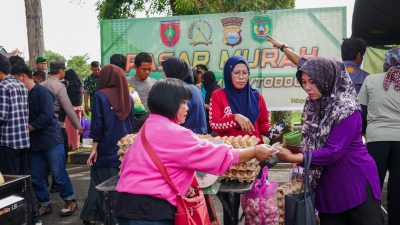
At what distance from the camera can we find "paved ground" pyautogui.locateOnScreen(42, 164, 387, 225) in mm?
5325

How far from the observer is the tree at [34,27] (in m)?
8.70

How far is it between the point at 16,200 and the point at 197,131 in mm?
1642

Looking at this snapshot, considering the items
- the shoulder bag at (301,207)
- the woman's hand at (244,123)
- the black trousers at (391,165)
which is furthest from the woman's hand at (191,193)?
the black trousers at (391,165)

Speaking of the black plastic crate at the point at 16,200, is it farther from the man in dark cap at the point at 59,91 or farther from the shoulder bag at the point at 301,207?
the man in dark cap at the point at 59,91

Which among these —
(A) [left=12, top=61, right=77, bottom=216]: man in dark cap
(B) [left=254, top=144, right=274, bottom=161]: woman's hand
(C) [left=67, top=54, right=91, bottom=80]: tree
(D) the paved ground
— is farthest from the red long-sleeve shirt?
(C) [left=67, top=54, right=91, bottom=80]: tree

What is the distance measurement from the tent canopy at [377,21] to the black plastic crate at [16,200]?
4.53 metres

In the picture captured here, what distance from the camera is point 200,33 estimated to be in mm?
8047

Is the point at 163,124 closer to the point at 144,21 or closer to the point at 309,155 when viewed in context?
the point at 309,155

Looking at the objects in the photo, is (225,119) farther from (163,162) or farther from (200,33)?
(200,33)

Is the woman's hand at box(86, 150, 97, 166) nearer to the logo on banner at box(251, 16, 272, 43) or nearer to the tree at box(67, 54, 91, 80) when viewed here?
the logo on banner at box(251, 16, 272, 43)

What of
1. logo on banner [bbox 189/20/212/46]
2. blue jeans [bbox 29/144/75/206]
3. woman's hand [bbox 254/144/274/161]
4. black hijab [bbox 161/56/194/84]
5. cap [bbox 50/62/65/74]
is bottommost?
blue jeans [bbox 29/144/75/206]

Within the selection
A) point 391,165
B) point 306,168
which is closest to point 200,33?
point 391,165

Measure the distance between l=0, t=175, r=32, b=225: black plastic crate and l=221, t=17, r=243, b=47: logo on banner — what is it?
206 inches

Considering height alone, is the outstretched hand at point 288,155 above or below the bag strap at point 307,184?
above
